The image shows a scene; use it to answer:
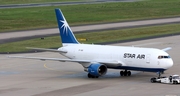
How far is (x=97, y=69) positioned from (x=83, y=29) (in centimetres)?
5525

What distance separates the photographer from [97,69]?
51.1 metres

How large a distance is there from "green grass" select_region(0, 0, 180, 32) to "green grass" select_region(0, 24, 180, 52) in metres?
18.7

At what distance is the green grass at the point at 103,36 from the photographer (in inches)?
3162

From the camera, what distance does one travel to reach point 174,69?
2269 inches

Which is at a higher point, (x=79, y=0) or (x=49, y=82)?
(x=79, y=0)

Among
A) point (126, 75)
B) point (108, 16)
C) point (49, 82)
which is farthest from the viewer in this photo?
point (108, 16)

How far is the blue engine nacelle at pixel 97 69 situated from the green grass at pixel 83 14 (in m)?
57.5

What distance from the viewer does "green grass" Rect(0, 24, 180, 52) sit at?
8031cm

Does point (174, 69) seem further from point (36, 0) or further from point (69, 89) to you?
point (36, 0)

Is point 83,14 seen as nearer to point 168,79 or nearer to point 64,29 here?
point 64,29

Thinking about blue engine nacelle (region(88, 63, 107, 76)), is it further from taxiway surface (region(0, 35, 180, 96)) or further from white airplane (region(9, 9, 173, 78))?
taxiway surface (region(0, 35, 180, 96))

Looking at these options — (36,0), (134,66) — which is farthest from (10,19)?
(134,66)

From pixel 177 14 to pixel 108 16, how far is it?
68.8 feet

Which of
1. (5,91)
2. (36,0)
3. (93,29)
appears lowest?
(5,91)
